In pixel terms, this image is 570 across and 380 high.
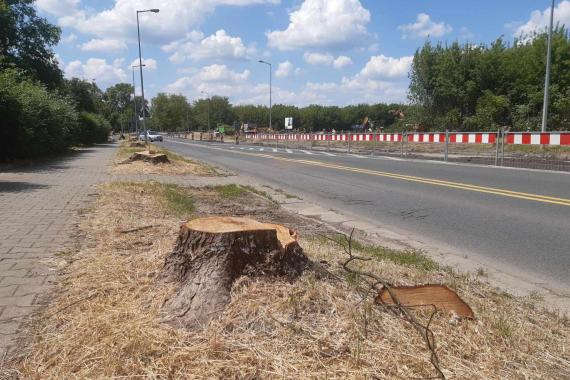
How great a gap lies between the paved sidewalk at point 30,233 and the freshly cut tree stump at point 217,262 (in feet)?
3.59

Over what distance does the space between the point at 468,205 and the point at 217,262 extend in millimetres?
7181

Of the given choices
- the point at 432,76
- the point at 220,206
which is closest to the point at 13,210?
the point at 220,206

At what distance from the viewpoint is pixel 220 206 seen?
362 inches

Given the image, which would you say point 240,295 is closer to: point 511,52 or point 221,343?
point 221,343

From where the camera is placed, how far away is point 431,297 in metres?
3.42

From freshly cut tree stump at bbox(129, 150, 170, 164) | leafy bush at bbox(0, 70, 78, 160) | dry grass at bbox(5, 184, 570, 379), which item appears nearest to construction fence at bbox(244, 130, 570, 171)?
freshly cut tree stump at bbox(129, 150, 170, 164)

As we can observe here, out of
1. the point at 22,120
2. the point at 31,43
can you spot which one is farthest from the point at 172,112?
the point at 22,120

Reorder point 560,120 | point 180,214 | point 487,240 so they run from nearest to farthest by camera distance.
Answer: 1. point 487,240
2. point 180,214
3. point 560,120

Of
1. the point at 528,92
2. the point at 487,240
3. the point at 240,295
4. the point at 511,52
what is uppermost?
the point at 511,52

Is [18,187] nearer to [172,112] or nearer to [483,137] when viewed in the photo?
[483,137]

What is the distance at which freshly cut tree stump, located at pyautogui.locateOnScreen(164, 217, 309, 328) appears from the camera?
3.23 metres

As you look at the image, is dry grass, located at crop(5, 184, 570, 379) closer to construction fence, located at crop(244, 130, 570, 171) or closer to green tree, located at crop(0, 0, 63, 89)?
construction fence, located at crop(244, 130, 570, 171)

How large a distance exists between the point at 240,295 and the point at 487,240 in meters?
4.66

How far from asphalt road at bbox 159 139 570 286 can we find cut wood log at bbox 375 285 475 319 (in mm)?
2243
